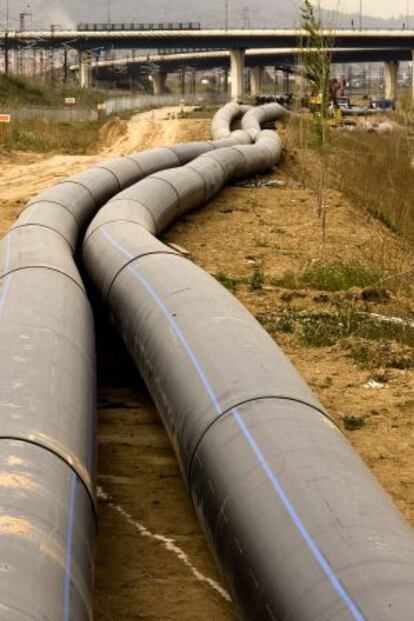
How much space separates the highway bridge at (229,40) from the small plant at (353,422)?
346 feet

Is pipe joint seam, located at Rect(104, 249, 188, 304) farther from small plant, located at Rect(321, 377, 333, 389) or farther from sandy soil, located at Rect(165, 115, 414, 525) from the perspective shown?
small plant, located at Rect(321, 377, 333, 389)

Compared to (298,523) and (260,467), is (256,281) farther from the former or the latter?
(298,523)

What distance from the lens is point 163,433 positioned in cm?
942

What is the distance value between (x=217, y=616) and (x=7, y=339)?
2.70 m

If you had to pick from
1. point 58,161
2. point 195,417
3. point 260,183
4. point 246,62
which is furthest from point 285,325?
point 246,62

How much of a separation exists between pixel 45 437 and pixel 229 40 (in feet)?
391

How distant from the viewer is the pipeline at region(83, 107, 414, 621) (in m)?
5.10

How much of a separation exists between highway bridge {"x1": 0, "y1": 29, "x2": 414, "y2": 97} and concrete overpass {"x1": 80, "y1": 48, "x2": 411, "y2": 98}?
1.84 ft

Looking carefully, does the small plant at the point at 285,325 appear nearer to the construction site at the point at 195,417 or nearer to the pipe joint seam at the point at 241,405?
the construction site at the point at 195,417

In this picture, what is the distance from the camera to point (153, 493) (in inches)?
320

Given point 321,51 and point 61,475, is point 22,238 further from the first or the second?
point 321,51

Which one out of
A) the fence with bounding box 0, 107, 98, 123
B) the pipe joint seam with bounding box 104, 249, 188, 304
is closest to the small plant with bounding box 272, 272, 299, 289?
the pipe joint seam with bounding box 104, 249, 188, 304

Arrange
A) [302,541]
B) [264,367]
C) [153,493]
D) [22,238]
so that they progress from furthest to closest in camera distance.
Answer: [22,238] → [153,493] → [264,367] → [302,541]

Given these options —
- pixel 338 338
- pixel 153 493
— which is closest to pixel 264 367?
pixel 153 493
